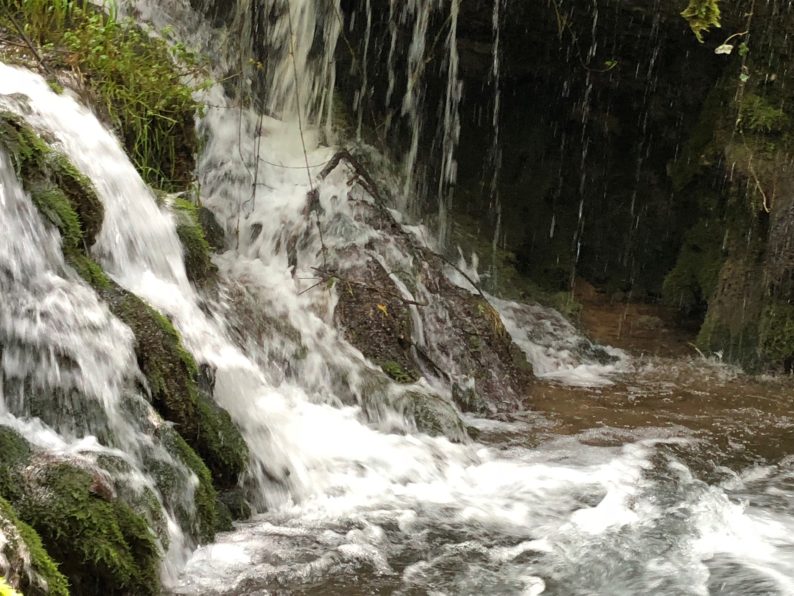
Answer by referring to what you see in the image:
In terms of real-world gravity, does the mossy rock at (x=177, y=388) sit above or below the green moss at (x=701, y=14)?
below

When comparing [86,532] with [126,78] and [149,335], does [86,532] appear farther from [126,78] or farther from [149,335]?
[126,78]

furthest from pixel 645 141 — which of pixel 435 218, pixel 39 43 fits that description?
pixel 39 43

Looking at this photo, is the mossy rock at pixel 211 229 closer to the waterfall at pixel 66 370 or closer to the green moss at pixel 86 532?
the waterfall at pixel 66 370

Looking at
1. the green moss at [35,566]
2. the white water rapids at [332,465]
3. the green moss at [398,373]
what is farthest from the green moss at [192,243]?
the green moss at [35,566]

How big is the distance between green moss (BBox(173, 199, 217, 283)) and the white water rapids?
0.49ft

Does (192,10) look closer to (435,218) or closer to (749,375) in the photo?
(435,218)

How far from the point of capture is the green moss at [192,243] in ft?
16.5

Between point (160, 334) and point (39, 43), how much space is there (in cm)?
261

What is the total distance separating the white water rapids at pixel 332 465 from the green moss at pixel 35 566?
0.64 m

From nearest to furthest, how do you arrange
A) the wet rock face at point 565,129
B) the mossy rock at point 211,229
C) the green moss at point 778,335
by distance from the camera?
the mossy rock at point 211,229, the green moss at point 778,335, the wet rock face at point 565,129

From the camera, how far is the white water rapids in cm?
316

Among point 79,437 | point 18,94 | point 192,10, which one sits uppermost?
point 192,10

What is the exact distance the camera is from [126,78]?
5.49 m

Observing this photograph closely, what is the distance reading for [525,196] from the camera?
976 centimetres
